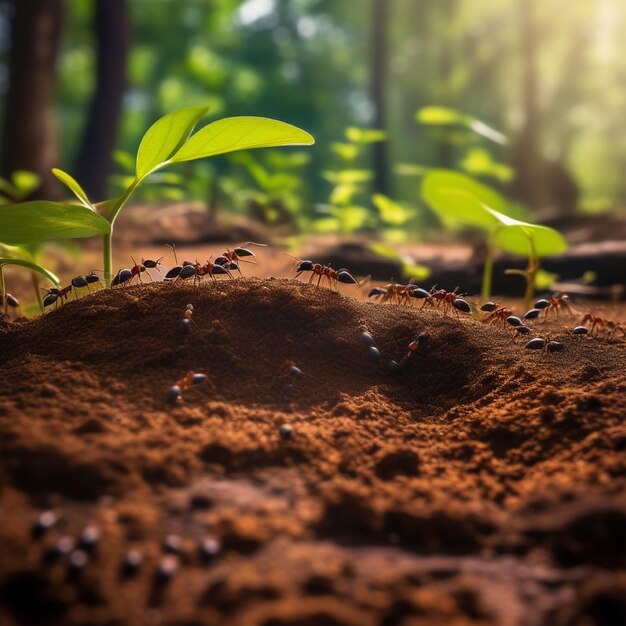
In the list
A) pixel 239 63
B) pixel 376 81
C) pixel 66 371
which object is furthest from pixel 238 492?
pixel 239 63

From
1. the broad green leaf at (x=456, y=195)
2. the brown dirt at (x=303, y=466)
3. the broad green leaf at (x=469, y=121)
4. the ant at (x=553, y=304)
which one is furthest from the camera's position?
the broad green leaf at (x=469, y=121)

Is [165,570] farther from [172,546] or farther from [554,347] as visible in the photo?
[554,347]

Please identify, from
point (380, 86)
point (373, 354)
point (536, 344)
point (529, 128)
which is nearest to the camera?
point (373, 354)

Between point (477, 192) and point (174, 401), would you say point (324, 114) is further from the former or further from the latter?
point (174, 401)

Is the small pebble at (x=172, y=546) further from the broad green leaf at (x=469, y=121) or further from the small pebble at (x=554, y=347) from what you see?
the broad green leaf at (x=469, y=121)

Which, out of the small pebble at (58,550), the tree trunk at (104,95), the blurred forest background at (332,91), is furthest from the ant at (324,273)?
the tree trunk at (104,95)

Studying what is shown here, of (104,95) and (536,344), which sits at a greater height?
(104,95)

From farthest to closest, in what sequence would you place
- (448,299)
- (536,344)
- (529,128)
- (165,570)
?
(529,128) < (448,299) < (536,344) < (165,570)

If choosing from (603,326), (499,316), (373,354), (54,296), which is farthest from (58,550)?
(603,326)
